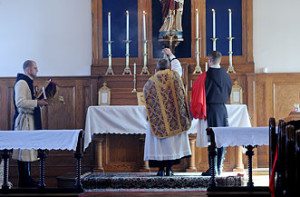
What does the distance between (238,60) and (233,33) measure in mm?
437

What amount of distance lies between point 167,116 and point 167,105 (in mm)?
139

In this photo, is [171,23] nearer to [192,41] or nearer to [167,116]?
[192,41]

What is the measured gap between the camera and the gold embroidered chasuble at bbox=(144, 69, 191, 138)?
838 cm

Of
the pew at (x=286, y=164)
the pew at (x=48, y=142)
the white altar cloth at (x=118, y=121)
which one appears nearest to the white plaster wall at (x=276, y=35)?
the white altar cloth at (x=118, y=121)

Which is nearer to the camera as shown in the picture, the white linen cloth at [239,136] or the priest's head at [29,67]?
the white linen cloth at [239,136]

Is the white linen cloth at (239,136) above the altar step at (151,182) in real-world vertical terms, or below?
above

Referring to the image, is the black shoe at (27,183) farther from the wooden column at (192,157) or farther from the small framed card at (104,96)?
the wooden column at (192,157)

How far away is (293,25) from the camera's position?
33.0ft

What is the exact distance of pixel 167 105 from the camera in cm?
842

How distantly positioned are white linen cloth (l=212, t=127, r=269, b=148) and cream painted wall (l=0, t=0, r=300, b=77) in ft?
10.9

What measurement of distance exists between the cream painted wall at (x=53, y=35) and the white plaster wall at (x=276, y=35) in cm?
2

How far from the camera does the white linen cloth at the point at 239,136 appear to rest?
22.7 ft

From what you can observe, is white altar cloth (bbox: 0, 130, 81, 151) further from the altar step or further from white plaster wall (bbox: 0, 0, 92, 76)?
white plaster wall (bbox: 0, 0, 92, 76)

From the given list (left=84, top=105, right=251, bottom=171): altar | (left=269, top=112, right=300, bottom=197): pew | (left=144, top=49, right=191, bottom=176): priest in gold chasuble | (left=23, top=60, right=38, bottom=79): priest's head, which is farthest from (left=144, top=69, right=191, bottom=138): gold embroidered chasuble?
(left=269, top=112, right=300, bottom=197): pew
